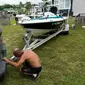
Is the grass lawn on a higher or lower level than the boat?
lower

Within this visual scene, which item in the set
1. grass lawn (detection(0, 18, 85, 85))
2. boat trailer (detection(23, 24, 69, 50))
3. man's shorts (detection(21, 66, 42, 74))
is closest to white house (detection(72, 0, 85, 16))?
boat trailer (detection(23, 24, 69, 50))

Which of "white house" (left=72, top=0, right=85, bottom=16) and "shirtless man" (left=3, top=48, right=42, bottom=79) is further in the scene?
"white house" (left=72, top=0, right=85, bottom=16)

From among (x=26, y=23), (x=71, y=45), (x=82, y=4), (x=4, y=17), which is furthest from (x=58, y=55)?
(x=82, y=4)

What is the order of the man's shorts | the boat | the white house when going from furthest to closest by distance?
the white house → the boat → the man's shorts

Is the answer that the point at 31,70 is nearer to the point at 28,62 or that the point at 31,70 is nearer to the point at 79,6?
the point at 28,62

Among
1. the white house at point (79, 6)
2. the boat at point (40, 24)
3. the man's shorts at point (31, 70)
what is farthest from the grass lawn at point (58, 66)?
the white house at point (79, 6)

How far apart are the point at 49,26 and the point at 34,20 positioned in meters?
0.91

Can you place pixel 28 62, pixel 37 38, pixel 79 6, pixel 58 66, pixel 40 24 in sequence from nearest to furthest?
pixel 28 62
pixel 58 66
pixel 40 24
pixel 37 38
pixel 79 6

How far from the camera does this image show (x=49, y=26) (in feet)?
30.4

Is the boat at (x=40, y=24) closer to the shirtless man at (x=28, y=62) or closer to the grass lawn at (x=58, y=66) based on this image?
the grass lawn at (x=58, y=66)

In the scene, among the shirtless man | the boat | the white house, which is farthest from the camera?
the white house

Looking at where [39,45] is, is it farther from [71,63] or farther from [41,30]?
[71,63]

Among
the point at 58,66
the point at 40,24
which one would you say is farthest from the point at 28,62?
the point at 40,24

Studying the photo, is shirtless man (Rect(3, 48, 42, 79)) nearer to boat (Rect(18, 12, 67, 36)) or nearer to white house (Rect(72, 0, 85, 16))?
boat (Rect(18, 12, 67, 36))
